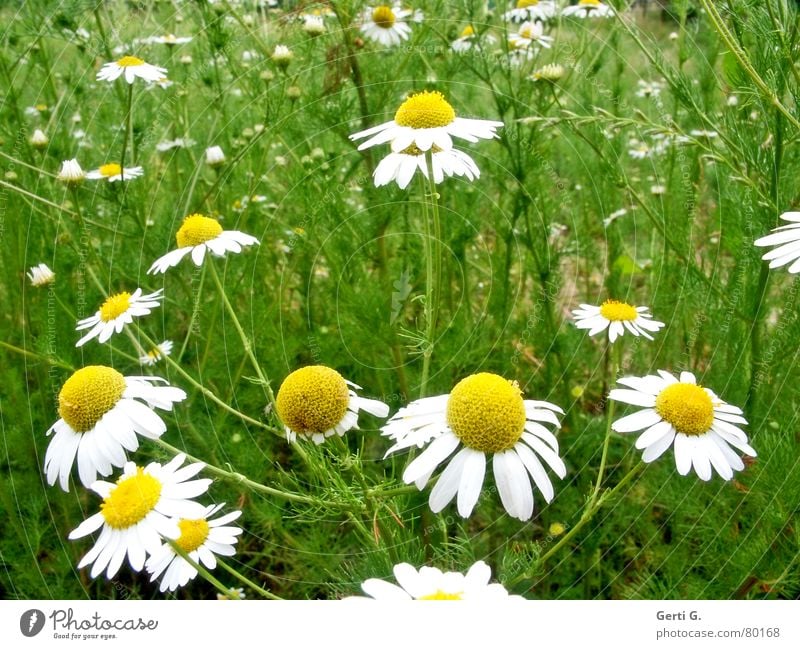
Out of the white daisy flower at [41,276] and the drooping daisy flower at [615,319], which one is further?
the white daisy flower at [41,276]

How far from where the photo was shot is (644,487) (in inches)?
41.3

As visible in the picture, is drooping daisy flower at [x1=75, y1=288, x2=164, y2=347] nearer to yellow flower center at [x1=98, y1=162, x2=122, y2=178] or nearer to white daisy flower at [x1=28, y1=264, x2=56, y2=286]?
white daisy flower at [x1=28, y1=264, x2=56, y2=286]

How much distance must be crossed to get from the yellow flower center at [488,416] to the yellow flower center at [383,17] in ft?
2.66

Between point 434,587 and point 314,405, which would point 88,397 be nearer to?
point 314,405

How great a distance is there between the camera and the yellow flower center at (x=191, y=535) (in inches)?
24.9

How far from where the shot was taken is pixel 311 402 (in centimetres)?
59

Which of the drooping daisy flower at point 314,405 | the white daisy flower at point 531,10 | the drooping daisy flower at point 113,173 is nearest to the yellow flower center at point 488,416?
the drooping daisy flower at point 314,405

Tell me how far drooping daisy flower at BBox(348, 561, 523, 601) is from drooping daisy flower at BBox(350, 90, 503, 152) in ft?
1.34

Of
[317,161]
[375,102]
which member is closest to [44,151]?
[317,161]

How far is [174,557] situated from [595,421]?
661 mm

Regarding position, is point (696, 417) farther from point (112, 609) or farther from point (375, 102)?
point (375, 102)

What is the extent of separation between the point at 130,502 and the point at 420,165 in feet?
1.35

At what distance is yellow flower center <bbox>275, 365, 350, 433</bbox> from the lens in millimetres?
589

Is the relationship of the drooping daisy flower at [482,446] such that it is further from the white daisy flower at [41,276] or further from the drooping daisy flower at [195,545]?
the white daisy flower at [41,276]
